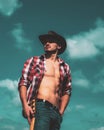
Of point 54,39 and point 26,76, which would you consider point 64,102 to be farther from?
point 54,39

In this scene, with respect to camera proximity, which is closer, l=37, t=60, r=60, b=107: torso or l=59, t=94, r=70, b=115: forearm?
l=37, t=60, r=60, b=107: torso

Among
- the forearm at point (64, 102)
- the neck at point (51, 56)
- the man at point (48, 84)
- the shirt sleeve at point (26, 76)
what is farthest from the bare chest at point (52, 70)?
the forearm at point (64, 102)

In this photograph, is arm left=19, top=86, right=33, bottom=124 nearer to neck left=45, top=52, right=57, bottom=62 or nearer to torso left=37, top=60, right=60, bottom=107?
torso left=37, top=60, right=60, bottom=107

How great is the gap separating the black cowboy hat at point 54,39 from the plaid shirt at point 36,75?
40 centimetres

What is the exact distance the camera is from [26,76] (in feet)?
31.4

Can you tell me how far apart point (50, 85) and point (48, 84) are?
6 centimetres

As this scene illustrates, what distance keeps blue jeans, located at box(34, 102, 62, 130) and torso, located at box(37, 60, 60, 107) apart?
0.74ft

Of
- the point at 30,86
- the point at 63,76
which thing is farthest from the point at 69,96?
the point at 30,86

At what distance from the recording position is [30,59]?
991 centimetres

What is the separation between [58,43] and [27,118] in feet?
7.86

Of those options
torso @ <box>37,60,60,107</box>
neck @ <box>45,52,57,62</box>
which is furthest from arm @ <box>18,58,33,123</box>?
neck @ <box>45,52,57,62</box>

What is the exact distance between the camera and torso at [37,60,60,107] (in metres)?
9.30

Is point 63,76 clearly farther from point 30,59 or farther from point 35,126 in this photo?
point 35,126

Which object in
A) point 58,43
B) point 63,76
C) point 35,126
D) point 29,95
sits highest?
point 58,43
